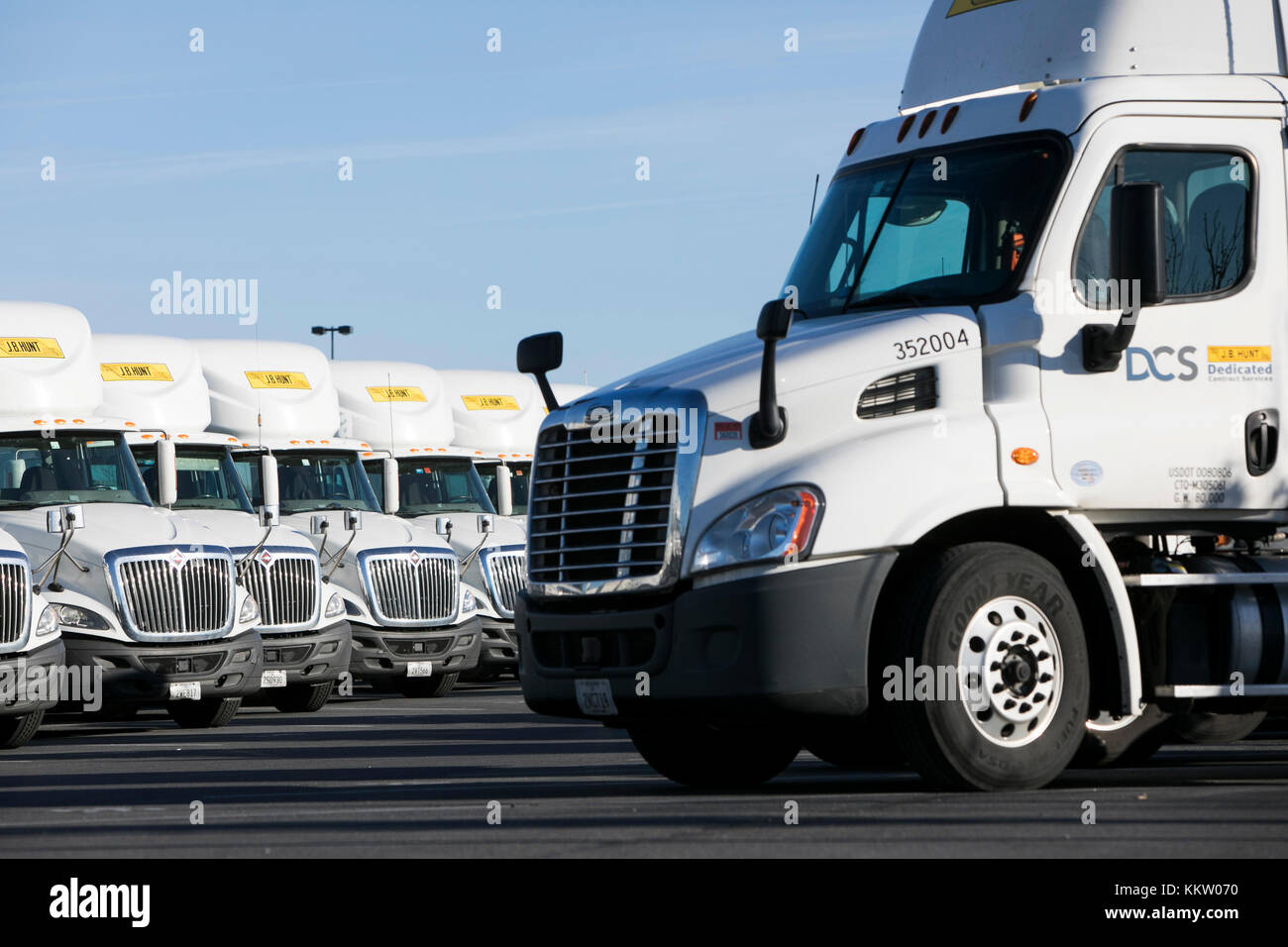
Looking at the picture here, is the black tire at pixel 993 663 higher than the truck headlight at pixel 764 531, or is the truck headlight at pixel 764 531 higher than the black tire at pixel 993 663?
the truck headlight at pixel 764 531

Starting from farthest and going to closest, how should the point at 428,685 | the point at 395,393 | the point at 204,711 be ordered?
1. the point at 395,393
2. the point at 428,685
3. the point at 204,711

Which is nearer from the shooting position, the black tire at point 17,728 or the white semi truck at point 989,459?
the white semi truck at point 989,459

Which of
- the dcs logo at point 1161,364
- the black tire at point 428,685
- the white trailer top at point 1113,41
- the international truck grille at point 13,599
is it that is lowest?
the black tire at point 428,685

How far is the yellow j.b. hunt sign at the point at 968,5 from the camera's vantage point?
11977 mm

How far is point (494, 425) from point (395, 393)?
2031 mm

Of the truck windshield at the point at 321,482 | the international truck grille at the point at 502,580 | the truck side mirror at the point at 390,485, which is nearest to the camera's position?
the truck windshield at the point at 321,482

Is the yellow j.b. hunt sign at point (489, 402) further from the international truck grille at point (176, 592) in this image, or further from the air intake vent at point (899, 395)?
the air intake vent at point (899, 395)

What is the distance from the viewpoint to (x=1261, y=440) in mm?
10695

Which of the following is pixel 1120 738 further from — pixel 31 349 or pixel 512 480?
pixel 512 480

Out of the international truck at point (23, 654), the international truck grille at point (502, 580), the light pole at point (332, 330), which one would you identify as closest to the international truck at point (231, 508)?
the international truck at point (23, 654)

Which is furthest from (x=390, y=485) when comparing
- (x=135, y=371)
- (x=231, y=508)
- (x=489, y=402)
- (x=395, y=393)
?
(x=135, y=371)

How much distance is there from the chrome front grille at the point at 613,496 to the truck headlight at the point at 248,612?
883 cm

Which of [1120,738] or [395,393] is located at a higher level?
[395,393]
